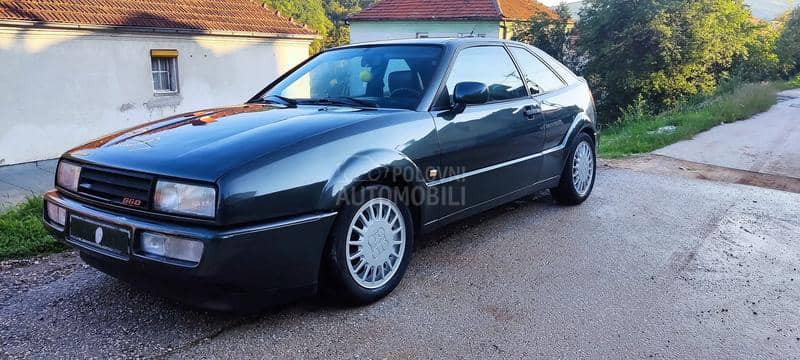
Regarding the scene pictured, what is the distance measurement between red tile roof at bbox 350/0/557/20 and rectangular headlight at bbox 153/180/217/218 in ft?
81.4

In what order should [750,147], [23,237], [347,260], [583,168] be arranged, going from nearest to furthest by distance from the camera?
1. [347,260]
2. [23,237]
3. [583,168]
4. [750,147]

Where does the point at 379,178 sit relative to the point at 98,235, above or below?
above

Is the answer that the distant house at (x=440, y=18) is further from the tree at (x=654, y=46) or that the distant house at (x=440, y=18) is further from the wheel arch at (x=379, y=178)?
the wheel arch at (x=379, y=178)

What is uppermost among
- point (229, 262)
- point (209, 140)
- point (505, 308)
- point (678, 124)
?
point (209, 140)

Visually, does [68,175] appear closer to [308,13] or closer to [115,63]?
[115,63]

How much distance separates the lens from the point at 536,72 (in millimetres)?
4992

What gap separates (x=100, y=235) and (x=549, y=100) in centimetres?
353

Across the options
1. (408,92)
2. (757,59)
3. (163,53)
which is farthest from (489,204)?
(757,59)

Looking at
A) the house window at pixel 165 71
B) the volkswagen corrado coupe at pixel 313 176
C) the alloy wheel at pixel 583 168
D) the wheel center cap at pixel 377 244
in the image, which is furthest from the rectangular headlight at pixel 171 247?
the house window at pixel 165 71

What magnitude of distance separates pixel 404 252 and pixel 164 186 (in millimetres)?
1430

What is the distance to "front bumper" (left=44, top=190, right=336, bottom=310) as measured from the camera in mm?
2582

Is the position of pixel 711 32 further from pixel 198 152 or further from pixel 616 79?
pixel 198 152

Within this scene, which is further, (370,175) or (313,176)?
(370,175)

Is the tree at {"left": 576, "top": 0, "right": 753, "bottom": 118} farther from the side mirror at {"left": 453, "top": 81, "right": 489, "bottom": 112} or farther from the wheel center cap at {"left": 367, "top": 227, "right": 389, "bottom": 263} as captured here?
the wheel center cap at {"left": 367, "top": 227, "right": 389, "bottom": 263}
